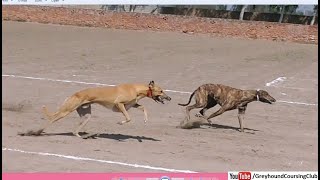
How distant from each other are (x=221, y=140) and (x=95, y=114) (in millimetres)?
3735

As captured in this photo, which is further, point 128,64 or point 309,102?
point 128,64

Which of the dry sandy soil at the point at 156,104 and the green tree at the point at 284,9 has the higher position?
the dry sandy soil at the point at 156,104

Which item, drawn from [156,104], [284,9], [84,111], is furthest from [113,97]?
[284,9]

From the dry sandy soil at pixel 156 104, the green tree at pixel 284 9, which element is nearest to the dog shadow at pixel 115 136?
the dry sandy soil at pixel 156 104

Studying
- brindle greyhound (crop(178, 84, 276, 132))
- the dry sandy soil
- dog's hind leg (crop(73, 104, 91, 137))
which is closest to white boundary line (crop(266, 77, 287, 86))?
the dry sandy soil

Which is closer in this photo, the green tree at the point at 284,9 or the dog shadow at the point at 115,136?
the dog shadow at the point at 115,136

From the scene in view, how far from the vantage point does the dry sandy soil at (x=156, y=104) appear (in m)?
11.4

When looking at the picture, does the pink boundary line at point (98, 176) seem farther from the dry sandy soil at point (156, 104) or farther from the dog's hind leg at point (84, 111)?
the dog's hind leg at point (84, 111)

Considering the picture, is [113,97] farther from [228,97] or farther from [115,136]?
[228,97]

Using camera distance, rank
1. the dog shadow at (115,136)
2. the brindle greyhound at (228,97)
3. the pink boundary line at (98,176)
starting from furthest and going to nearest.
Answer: the brindle greyhound at (228,97) → the dog shadow at (115,136) → the pink boundary line at (98,176)

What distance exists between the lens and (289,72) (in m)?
24.3

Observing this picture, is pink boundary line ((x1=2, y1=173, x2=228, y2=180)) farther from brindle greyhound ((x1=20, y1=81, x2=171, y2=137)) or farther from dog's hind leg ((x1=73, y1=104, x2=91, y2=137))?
dog's hind leg ((x1=73, y1=104, x2=91, y2=137))
